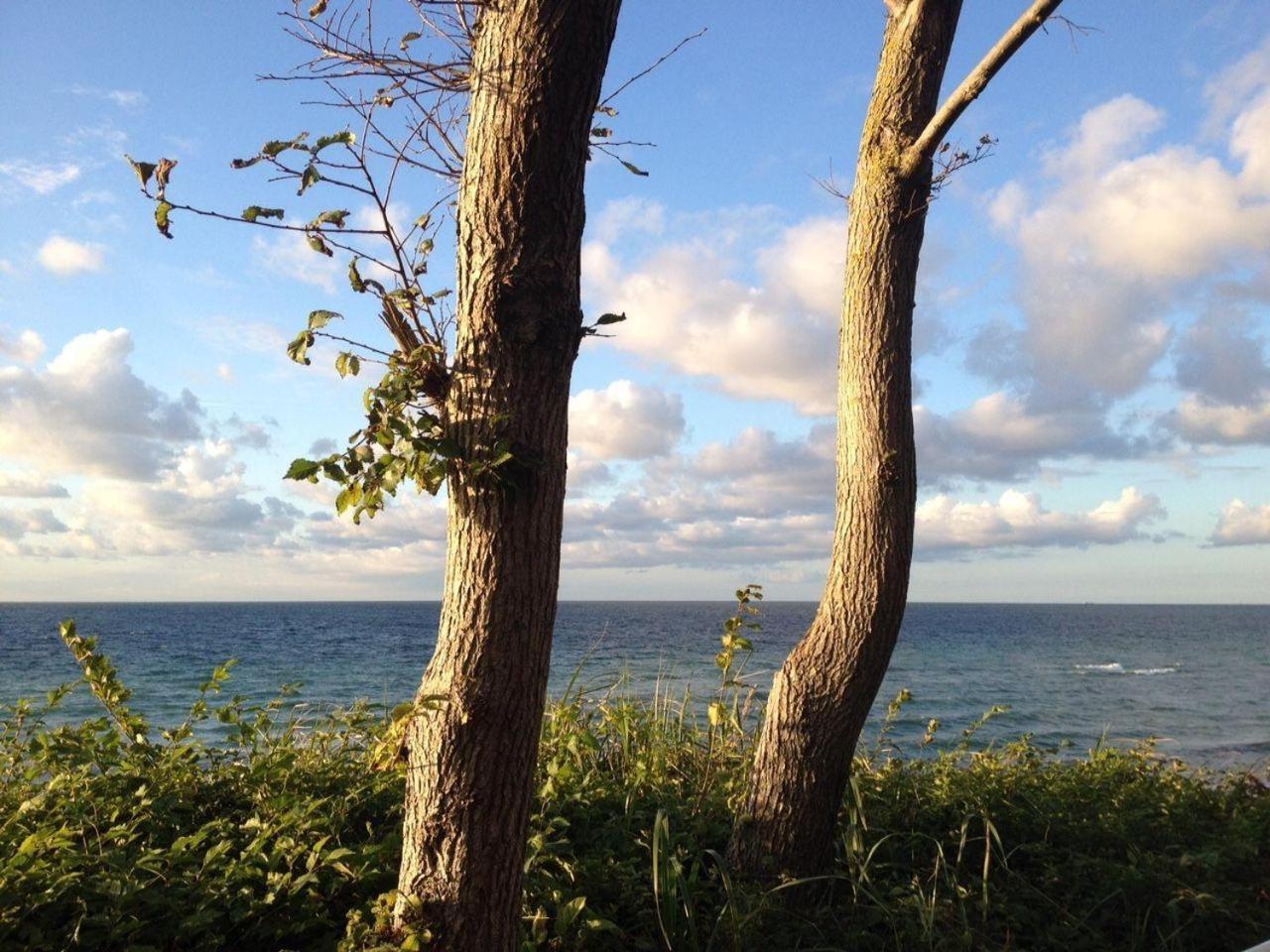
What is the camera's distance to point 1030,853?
3.89m

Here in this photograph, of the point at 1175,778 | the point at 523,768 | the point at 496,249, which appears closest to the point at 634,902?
the point at 523,768

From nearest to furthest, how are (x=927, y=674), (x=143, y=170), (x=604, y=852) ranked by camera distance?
(x=143, y=170) < (x=604, y=852) < (x=927, y=674)

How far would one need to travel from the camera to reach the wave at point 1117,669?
3168cm

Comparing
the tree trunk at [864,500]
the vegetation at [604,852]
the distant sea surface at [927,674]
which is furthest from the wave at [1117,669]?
the tree trunk at [864,500]

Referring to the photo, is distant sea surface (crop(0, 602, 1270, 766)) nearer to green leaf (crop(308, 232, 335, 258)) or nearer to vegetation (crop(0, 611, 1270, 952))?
vegetation (crop(0, 611, 1270, 952))

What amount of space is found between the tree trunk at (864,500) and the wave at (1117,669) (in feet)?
106

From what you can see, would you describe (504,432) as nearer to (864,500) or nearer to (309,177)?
(309,177)

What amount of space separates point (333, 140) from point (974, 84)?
2.46 m

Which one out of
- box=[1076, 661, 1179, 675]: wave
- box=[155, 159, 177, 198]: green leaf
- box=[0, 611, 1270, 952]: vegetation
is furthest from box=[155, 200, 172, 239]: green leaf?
box=[1076, 661, 1179, 675]: wave

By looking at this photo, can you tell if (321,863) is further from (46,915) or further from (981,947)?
(981,947)

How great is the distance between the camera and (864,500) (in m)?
3.58

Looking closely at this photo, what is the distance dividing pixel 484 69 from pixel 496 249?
0.49 m

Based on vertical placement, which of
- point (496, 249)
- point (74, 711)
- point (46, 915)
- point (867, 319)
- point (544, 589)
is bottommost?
point (74, 711)

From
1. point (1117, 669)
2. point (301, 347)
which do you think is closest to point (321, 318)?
point (301, 347)
